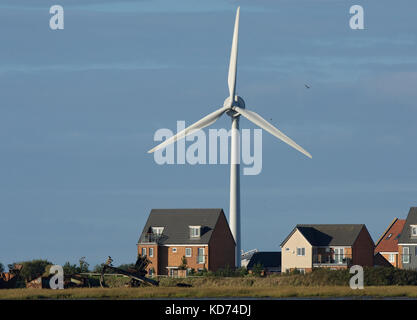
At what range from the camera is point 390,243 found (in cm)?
16262

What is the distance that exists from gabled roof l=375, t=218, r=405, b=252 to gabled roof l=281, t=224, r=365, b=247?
44.5ft

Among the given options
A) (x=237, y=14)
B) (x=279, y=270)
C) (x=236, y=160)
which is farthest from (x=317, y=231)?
(x=237, y=14)

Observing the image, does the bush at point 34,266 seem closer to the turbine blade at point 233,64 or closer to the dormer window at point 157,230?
the dormer window at point 157,230

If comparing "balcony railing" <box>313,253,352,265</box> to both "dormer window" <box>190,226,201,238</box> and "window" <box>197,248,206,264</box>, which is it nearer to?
"window" <box>197,248,206,264</box>

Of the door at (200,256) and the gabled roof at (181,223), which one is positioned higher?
the gabled roof at (181,223)

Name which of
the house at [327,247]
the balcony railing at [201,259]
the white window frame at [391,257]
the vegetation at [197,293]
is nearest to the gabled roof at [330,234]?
the house at [327,247]

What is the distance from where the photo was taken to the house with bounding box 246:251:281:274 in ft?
516

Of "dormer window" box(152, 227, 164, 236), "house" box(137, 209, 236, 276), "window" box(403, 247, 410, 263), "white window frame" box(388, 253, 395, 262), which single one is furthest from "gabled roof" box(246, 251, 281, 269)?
"window" box(403, 247, 410, 263)

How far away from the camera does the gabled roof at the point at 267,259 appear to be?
520 feet

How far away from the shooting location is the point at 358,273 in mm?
111625

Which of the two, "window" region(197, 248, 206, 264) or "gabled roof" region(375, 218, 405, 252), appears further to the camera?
"gabled roof" region(375, 218, 405, 252)

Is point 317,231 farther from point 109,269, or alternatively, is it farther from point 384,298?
point 384,298

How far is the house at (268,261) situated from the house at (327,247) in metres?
6.72
